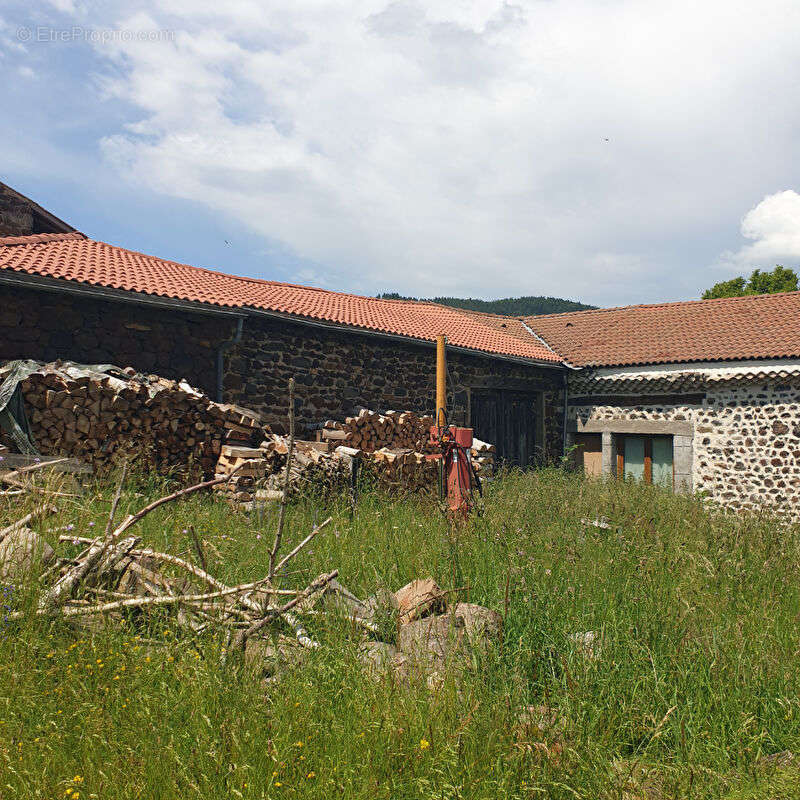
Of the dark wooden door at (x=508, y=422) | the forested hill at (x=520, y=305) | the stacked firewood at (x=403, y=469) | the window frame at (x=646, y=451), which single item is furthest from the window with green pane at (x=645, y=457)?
the forested hill at (x=520, y=305)

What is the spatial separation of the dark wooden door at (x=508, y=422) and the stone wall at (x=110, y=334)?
19.1ft

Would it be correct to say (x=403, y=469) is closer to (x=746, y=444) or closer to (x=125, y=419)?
(x=125, y=419)

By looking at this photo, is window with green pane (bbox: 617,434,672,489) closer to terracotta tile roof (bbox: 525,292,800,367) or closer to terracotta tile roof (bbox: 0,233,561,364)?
terracotta tile roof (bbox: 525,292,800,367)

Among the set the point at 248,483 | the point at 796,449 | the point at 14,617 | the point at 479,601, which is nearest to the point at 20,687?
the point at 14,617

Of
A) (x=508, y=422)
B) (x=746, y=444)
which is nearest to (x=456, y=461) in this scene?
(x=508, y=422)

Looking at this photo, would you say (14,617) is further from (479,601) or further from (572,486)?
(572,486)

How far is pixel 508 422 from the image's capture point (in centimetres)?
1379

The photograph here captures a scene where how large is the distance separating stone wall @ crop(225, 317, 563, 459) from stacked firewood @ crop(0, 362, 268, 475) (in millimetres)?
1614

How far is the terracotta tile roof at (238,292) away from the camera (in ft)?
28.2

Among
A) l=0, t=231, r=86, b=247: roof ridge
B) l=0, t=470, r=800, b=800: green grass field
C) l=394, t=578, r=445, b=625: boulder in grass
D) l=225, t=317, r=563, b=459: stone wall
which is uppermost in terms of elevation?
l=0, t=231, r=86, b=247: roof ridge

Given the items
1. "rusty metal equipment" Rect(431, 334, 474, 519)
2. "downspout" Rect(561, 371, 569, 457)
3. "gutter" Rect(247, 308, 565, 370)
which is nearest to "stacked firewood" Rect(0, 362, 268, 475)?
"gutter" Rect(247, 308, 565, 370)

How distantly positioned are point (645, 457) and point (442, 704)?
12.1 meters

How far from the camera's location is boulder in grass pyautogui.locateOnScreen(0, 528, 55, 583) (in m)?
3.41

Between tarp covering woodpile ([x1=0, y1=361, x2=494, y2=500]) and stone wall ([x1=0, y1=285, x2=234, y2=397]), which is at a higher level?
stone wall ([x1=0, y1=285, x2=234, y2=397])
